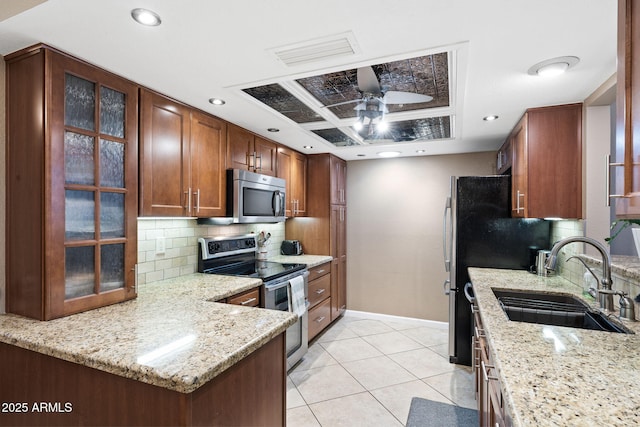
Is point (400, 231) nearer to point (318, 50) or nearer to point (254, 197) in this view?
point (254, 197)

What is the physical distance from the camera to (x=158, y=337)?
1.38 meters

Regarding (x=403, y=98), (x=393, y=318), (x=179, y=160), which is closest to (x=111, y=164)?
(x=179, y=160)

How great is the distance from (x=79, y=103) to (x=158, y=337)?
1250 millimetres

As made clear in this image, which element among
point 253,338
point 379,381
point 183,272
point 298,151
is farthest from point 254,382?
point 298,151

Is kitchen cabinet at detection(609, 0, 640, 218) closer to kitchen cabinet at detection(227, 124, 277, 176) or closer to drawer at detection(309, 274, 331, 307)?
kitchen cabinet at detection(227, 124, 277, 176)

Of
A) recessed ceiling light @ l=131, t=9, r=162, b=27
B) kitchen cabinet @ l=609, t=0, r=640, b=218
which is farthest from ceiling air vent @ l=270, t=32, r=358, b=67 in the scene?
kitchen cabinet @ l=609, t=0, r=640, b=218

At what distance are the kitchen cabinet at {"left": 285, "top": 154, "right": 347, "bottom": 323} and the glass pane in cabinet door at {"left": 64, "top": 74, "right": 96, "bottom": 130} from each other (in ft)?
8.98

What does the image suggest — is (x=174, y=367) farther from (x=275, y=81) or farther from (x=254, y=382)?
(x=275, y=81)

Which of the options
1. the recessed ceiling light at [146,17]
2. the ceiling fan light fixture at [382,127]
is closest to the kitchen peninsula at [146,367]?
the recessed ceiling light at [146,17]

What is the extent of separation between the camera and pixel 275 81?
1.92 meters

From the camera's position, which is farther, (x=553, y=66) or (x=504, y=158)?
(x=504, y=158)

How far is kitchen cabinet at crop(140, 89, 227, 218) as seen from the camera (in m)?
2.05

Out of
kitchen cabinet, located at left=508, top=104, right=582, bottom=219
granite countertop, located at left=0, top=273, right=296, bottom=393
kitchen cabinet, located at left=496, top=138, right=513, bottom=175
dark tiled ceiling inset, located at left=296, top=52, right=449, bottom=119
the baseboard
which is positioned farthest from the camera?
the baseboard

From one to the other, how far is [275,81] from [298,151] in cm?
214
